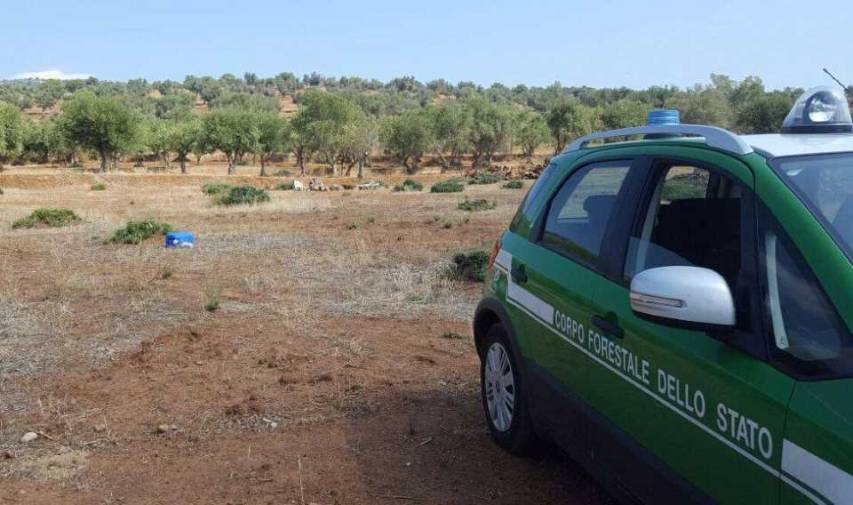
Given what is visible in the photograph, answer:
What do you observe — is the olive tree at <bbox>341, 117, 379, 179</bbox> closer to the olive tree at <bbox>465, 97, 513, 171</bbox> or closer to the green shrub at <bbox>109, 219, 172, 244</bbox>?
the olive tree at <bbox>465, 97, 513, 171</bbox>

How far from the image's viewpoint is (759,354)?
2365mm

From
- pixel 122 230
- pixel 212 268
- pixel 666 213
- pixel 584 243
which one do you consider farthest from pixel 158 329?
pixel 122 230

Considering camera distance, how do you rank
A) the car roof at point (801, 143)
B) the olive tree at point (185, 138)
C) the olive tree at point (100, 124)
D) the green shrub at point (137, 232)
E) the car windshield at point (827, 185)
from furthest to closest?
the olive tree at point (185, 138) → the olive tree at point (100, 124) → the green shrub at point (137, 232) → the car roof at point (801, 143) → the car windshield at point (827, 185)

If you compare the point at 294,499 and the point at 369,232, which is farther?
the point at 369,232

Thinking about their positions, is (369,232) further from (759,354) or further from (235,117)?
(235,117)

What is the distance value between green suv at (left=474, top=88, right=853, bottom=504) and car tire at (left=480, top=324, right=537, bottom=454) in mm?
29

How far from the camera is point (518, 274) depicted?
4242 mm

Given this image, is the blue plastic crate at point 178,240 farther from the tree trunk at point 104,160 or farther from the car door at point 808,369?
the tree trunk at point 104,160

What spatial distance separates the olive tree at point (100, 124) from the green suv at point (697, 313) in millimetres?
55384

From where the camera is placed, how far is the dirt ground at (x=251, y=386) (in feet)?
14.1

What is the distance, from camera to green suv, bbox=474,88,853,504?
7.33ft

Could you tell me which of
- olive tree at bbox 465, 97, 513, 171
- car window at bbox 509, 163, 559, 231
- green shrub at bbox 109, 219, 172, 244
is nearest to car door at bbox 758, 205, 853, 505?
car window at bbox 509, 163, 559, 231

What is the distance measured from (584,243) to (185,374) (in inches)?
155

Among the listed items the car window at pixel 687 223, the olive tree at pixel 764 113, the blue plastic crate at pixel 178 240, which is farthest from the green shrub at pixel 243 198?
the car window at pixel 687 223
